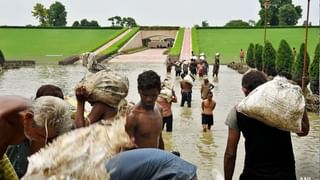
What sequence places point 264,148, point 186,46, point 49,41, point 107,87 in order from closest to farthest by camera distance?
point 264,148 → point 107,87 → point 186,46 → point 49,41

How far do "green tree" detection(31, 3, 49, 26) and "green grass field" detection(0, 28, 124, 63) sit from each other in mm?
23118

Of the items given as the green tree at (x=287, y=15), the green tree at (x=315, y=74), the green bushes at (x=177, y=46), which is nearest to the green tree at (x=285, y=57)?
the green tree at (x=315, y=74)

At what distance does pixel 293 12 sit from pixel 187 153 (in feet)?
262

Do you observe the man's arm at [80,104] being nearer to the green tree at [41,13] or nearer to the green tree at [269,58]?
the green tree at [269,58]

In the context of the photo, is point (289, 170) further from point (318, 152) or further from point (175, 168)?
point (318, 152)

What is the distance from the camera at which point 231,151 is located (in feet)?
12.8

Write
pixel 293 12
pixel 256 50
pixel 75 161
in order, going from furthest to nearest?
pixel 293 12 < pixel 256 50 < pixel 75 161

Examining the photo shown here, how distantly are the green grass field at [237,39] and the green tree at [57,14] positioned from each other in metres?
36.6

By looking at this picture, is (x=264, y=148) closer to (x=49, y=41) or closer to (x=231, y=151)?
(x=231, y=151)

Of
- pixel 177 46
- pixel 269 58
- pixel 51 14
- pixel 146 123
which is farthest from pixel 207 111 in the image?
pixel 51 14

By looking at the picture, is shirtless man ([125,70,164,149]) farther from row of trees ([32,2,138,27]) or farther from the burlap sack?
row of trees ([32,2,138,27])

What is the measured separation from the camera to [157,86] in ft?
13.8

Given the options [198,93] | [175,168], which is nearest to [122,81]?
[175,168]

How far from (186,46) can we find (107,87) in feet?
153
